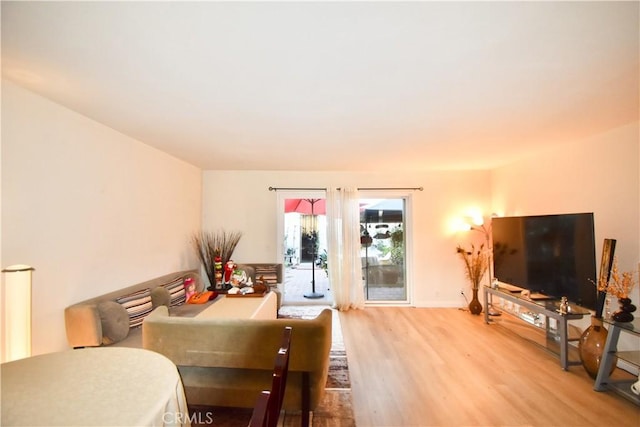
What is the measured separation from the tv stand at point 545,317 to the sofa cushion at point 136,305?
406 cm

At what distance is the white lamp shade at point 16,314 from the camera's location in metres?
1.47

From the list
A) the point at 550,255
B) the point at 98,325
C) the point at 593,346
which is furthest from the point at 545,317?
the point at 98,325

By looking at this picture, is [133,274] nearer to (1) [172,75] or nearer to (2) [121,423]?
(1) [172,75]

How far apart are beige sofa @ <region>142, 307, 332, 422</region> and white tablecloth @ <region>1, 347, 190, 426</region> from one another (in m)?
0.63

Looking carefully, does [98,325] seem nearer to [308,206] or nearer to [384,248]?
[308,206]

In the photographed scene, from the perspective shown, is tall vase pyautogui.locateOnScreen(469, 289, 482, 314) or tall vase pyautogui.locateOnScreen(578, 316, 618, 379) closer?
tall vase pyautogui.locateOnScreen(578, 316, 618, 379)

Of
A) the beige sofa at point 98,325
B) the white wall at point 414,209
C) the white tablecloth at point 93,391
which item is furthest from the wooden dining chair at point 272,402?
the white wall at point 414,209

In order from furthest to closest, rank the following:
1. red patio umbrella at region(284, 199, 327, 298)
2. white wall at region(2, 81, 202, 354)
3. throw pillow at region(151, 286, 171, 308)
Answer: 1. red patio umbrella at region(284, 199, 327, 298)
2. throw pillow at region(151, 286, 171, 308)
3. white wall at region(2, 81, 202, 354)

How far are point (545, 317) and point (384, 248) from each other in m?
2.39

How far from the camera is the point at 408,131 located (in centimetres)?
264

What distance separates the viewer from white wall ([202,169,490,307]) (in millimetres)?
4613

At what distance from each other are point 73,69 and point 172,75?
1.85ft

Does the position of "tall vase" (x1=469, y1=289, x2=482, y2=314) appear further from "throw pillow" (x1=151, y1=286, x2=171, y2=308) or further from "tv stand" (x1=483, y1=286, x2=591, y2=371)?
"throw pillow" (x1=151, y1=286, x2=171, y2=308)

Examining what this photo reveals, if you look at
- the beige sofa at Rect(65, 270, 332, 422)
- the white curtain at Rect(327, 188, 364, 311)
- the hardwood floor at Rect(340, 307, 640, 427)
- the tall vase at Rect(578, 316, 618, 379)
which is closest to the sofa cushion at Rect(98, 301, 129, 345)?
the beige sofa at Rect(65, 270, 332, 422)
